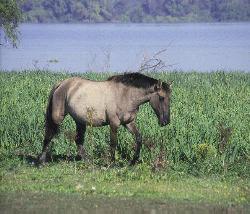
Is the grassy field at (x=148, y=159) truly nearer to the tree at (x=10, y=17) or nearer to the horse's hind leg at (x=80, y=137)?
the horse's hind leg at (x=80, y=137)

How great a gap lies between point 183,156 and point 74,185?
3090mm

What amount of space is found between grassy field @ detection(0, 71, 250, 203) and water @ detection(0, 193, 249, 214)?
0.44 metres

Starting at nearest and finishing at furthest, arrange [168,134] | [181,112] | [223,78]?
1. [168,134]
2. [181,112]
3. [223,78]

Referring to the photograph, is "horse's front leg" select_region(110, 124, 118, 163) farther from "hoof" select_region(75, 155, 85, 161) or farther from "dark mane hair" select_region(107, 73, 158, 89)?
"dark mane hair" select_region(107, 73, 158, 89)

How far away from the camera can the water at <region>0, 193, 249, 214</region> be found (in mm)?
10703

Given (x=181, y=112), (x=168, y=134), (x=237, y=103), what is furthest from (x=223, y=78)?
(x=168, y=134)

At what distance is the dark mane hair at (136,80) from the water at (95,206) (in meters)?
3.41

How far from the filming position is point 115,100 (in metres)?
14.2

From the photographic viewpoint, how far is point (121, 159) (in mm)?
14883

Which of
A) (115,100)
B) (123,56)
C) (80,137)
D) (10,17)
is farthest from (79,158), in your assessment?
(123,56)

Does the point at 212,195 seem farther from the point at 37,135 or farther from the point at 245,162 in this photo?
the point at 37,135

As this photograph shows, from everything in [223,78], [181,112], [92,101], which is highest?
[92,101]

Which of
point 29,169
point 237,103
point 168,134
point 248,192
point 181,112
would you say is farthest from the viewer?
point 237,103

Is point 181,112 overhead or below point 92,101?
below
